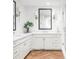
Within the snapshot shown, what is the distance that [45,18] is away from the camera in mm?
6586

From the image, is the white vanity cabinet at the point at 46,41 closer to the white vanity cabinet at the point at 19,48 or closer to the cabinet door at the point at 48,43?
the cabinet door at the point at 48,43

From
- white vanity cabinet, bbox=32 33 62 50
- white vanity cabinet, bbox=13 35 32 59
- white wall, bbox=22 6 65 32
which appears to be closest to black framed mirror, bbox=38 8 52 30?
white wall, bbox=22 6 65 32

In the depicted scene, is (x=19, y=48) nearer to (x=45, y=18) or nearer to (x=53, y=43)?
(x=53, y=43)

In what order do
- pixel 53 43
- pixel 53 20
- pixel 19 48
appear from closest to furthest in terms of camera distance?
pixel 19 48 → pixel 53 43 → pixel 53 20

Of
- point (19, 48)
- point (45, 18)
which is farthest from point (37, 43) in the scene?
point (19, 48)

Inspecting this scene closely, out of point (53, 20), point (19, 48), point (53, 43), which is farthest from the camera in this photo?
point (53, 20)

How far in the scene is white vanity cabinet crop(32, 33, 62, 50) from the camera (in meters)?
5.97

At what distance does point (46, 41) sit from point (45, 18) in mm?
1277

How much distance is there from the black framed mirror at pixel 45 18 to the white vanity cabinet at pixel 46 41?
70 cm

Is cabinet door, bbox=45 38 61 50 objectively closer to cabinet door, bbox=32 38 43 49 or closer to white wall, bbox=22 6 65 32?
Result: cabinet door, bbox=32 38 43 49

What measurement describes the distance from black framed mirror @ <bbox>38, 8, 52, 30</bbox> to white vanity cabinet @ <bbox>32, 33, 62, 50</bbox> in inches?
27.7

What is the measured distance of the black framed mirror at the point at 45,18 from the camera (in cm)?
655

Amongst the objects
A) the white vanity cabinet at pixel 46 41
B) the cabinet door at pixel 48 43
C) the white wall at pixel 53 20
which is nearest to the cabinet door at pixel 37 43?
the white vanity cabinet at pixel 46 41

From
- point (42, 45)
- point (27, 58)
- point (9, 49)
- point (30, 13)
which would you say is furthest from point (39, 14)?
point (9, 49)
